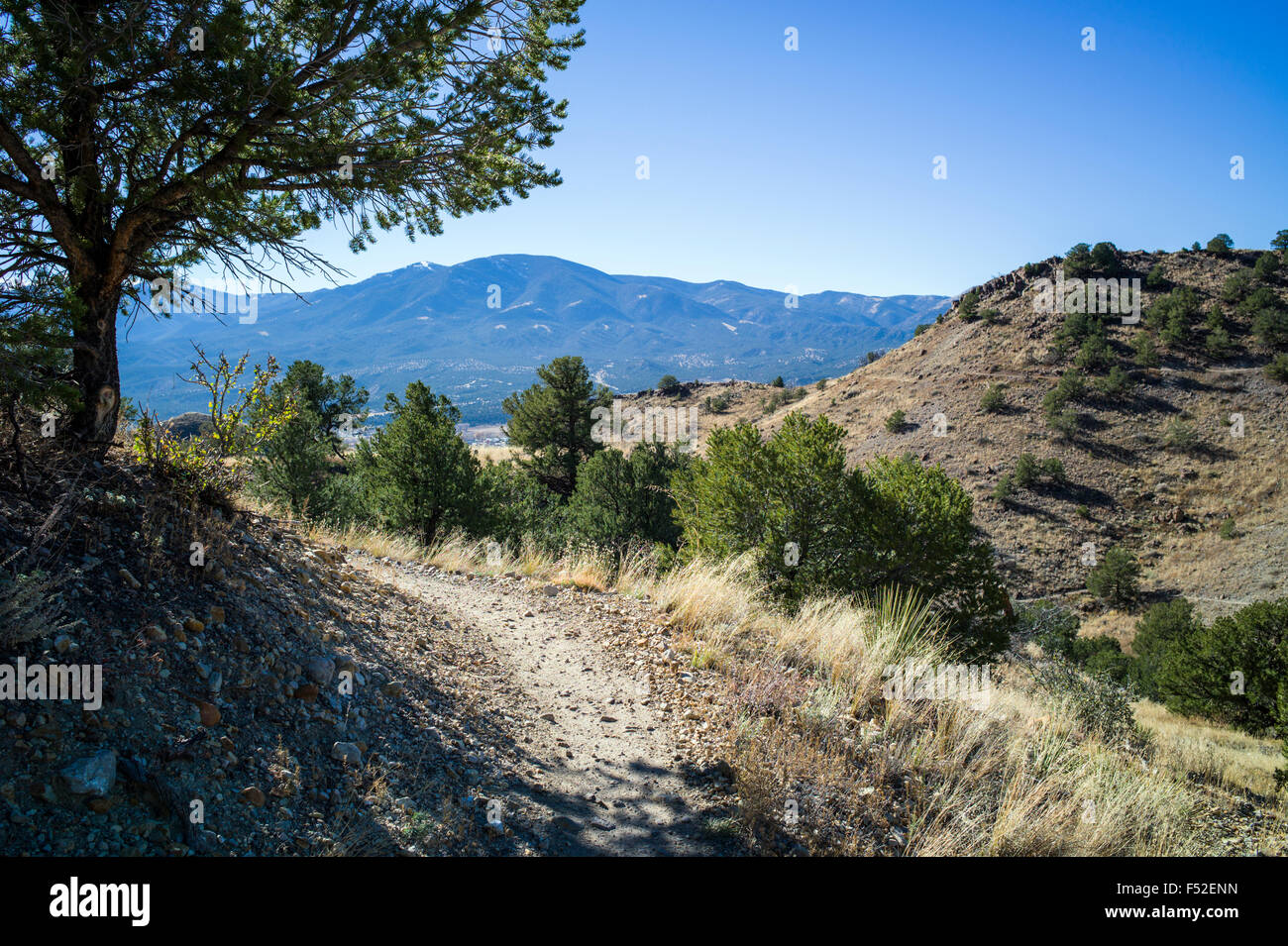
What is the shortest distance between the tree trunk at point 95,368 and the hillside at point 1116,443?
3426cm

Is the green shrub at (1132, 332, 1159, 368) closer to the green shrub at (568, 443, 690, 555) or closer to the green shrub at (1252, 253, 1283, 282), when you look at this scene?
the green shrub at (1252, 253, 1283, 282)

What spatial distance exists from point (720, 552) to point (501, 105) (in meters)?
7.57

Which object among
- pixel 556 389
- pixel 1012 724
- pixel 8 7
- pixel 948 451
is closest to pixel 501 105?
pixel 8 7

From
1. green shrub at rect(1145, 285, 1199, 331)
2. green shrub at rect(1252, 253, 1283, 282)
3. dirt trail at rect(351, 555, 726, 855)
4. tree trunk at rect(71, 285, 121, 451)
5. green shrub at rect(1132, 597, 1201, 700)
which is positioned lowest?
green shrub at rect(1132, 597, 1201, 700)

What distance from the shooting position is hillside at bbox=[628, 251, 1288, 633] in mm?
30438

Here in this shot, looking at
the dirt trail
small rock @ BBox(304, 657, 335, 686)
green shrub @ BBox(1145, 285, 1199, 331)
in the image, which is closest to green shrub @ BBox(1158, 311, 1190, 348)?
green shrub @ BBox(1145, 285, 1199, 331)

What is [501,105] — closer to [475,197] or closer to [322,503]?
[475,197]

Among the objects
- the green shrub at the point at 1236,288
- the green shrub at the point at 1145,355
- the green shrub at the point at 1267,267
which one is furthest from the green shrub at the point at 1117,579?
the green shrub at the point at 1267,267

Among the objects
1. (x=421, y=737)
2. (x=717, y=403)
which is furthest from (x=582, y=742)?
(x=717, y=403)

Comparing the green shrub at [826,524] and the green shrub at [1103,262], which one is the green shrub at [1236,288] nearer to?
the green shrub at [1103,262]

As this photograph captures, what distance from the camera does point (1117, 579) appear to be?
28.5 metres

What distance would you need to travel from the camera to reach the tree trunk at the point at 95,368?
4.31 m

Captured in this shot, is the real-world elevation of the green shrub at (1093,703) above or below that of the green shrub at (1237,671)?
above

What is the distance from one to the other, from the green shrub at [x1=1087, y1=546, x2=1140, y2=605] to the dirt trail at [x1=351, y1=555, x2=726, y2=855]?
31.0 metres
